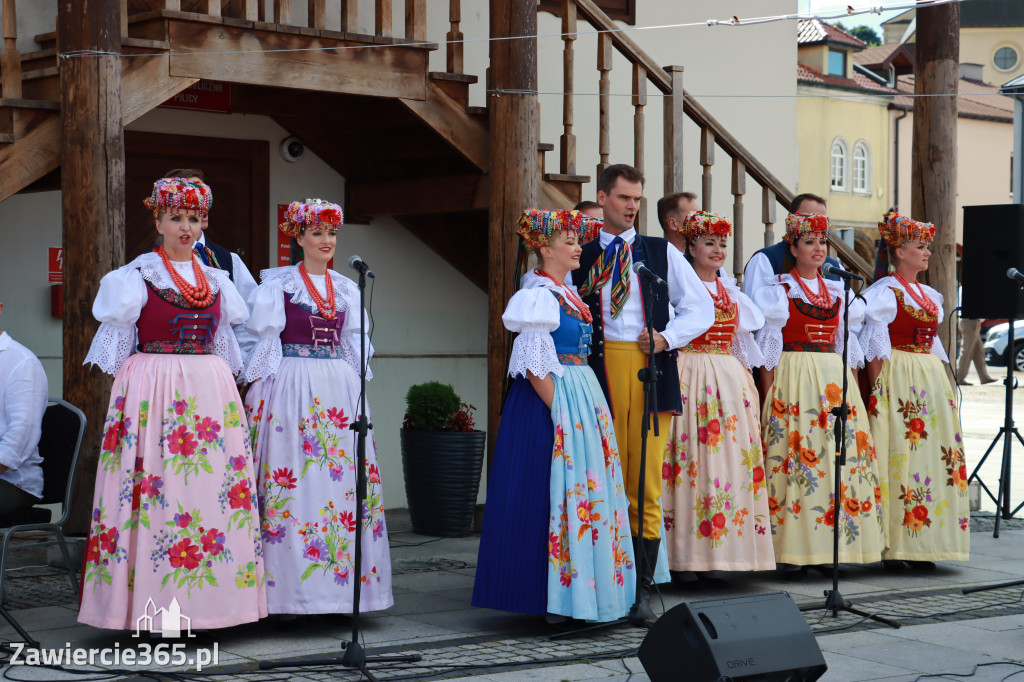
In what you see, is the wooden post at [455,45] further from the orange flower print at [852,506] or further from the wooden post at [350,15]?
the orange flower print at [852,506]

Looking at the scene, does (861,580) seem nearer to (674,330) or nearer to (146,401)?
(674,330)

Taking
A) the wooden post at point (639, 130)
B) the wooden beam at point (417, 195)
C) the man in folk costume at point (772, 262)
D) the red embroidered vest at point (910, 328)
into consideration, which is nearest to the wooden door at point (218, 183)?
the wooden beam at point (417, 195)

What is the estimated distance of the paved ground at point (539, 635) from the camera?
4.70 meters

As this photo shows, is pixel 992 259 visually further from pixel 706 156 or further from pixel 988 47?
pixel 988 47

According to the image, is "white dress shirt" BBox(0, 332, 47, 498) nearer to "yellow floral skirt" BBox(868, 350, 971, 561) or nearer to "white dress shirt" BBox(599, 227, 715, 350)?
"white dress shirt" BBox(599, 227, 715, 350)

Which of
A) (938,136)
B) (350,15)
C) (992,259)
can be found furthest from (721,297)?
(938,136)

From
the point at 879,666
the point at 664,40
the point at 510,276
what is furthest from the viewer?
the point at 664,40

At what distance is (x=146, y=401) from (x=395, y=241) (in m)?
4.34

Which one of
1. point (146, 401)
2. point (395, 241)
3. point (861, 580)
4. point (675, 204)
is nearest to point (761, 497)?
point (861, 580)

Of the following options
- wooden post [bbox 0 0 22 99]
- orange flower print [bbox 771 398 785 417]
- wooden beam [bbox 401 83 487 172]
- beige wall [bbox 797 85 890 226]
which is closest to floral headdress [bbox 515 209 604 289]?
orange flower print [bbox 771 398 785 417]

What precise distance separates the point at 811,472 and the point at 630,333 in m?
1.48

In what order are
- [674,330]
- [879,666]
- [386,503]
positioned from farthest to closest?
[386,503]
[674,330]
[879,666]

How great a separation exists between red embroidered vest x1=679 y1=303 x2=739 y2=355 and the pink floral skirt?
2.33 meters

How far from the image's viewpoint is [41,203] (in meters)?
7.65
